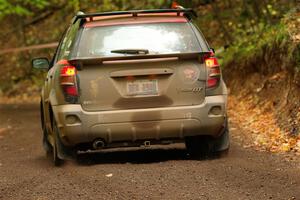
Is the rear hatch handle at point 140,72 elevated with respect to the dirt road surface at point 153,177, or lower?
elevated

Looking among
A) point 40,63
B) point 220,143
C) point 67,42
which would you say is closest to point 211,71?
point 220,143

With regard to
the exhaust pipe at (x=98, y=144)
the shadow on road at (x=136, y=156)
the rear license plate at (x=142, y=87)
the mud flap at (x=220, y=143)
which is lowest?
the shadow on road at (x=136, y=156)

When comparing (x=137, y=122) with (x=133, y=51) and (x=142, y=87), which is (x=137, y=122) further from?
(x=133, y=51)

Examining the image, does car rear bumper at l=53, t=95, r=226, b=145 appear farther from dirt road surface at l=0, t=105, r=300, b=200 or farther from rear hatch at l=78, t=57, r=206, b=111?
dirt road surface at l=0, t=105, r=300, b=200

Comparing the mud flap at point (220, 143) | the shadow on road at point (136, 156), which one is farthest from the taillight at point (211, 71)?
the shadow on road at point (136, 156)

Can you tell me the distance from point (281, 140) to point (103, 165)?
129 inches

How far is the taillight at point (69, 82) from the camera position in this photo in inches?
369

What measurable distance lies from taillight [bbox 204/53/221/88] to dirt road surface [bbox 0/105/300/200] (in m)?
0.95

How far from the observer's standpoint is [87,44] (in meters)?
9.60

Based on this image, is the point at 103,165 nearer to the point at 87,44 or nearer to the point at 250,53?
the point at 87,44

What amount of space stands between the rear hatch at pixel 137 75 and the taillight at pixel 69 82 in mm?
78

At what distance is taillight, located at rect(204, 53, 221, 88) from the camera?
9.52 m

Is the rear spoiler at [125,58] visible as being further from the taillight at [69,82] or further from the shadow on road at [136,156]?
the shadow on road at [136,156]

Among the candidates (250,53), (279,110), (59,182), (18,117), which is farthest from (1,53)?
(59,182)
